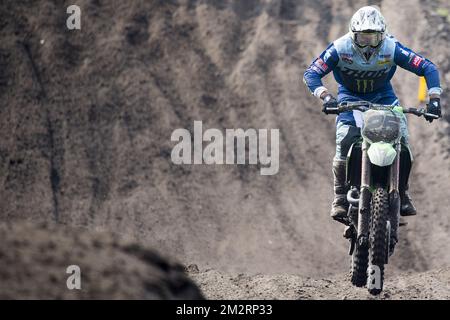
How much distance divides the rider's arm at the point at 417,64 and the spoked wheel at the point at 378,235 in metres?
1.65

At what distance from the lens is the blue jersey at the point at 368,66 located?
1003 cm

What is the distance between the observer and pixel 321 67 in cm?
1024

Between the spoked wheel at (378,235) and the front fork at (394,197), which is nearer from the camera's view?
the spoked wheel at (378,235)

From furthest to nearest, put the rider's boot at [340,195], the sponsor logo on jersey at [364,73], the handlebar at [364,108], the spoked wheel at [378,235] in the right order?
the sponsor logo on jersey at [364,73], the rider's boot at [340,195], the handlebar at [364,108], the spoked wheel at [378,235]

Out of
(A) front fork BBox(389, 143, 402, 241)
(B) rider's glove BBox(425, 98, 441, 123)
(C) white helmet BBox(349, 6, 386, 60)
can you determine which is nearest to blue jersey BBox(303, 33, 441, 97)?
(C) white helmet BBox(349, 6, 386, 60)

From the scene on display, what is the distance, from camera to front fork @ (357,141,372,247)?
9125 millimetres

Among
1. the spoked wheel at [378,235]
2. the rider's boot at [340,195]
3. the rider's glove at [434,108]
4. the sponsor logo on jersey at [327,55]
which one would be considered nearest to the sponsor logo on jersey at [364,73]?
the sponsor logo on jersey at [327,55]

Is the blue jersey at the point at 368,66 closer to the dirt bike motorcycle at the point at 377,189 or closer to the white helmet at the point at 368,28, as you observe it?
the white helmet at the point at 368,28

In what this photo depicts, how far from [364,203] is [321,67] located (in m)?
1.82

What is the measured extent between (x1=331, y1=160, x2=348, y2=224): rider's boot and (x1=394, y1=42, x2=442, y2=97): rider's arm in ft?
4.06

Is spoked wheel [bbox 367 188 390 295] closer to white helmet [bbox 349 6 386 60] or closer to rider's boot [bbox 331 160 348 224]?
rider's boot [bbox 331 160 348 224]

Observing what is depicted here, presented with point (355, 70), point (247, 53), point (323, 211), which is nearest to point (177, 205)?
point (323, 211)

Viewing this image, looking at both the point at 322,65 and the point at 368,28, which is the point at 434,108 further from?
the point at 322,65

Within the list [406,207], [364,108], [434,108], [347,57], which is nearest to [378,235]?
[406,207]
